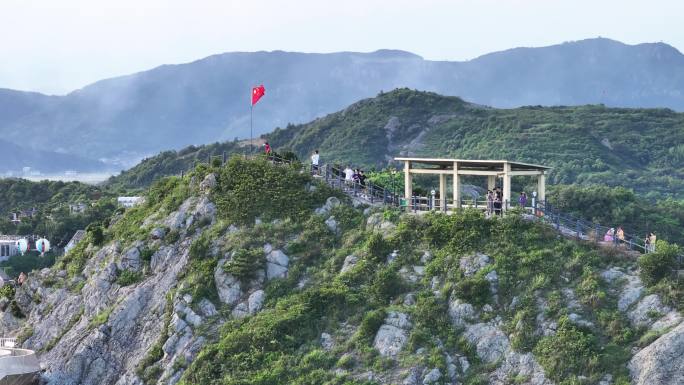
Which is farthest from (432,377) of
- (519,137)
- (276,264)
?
(519,137)

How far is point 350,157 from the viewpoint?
160000 mm

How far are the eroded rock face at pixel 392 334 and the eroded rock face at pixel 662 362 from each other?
8.27 metres

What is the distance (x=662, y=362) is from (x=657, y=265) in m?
4.39

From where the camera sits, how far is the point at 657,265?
3991 centimetres

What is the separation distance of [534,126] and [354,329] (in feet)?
426

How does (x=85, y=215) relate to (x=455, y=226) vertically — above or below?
below

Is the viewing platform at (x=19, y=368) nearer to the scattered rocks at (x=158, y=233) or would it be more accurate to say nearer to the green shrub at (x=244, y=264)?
the scattered rocks at (x=158, y=233)

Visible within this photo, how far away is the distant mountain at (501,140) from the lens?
152625mm

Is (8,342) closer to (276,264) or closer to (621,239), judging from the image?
(276,264)

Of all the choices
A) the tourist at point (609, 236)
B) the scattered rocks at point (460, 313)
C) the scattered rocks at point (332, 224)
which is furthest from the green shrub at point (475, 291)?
the scattered rocks at point (332, 224)

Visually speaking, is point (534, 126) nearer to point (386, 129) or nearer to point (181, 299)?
point (386, 129)

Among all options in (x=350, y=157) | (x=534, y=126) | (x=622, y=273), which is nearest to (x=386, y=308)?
(x=622, y=273)

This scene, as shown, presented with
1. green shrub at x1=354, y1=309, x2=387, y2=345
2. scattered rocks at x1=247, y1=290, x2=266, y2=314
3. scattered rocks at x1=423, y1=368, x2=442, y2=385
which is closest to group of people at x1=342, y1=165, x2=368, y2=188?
scattered rocks at x1=247, y1=290, x2=266, y2=314

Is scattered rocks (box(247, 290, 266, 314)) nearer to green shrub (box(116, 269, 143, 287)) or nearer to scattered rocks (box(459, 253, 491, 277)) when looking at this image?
green shrub (box(116, 269, 143, 287))
